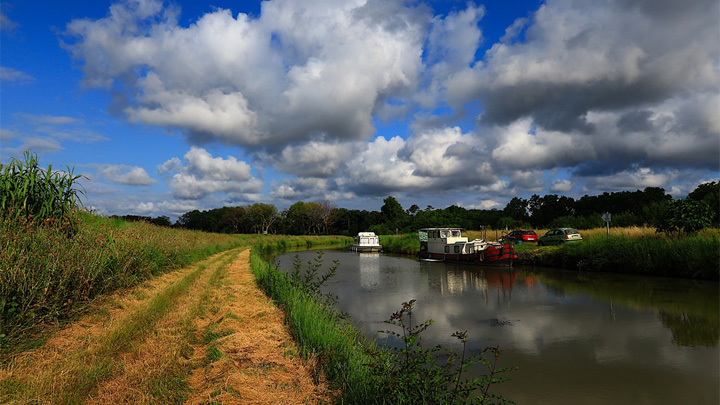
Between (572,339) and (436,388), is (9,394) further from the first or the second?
(572,339)

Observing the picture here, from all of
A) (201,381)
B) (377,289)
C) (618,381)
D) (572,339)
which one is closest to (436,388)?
(201,381)

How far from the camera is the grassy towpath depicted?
400 centimetres

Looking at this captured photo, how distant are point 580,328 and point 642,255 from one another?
11374 millimetres

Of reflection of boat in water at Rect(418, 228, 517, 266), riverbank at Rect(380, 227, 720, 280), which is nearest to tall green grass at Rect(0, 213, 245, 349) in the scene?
reflection of boat in water at Rect(418, 228, 517, 266)

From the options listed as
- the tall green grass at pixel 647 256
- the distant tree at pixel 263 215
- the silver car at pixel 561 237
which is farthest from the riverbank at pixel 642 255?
the distant tree at pixel 263 215

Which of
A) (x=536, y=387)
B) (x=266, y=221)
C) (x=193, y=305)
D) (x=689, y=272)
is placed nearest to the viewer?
(x=536, y=387)

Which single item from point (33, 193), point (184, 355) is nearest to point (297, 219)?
point (33, 193)

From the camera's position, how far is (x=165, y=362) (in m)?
4.85

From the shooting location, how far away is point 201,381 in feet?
14.7

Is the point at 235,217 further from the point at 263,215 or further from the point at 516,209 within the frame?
the point at 516,209

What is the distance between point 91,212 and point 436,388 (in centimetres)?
1227

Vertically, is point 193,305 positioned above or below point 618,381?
above

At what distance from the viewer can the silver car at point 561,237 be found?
25.6 metres

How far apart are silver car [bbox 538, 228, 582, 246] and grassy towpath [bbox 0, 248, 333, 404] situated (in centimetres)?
2454
